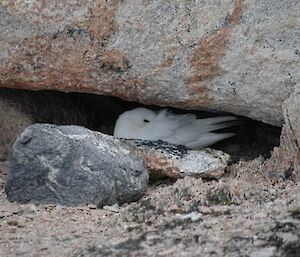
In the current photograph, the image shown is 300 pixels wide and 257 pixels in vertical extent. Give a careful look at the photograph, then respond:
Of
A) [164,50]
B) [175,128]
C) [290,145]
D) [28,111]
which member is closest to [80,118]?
[28,111]

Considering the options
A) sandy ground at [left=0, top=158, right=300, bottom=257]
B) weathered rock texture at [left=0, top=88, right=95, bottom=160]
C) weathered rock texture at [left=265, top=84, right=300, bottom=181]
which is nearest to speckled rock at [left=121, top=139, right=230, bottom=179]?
sandy ground at [left=0, top=158, right=300, bottom=257]

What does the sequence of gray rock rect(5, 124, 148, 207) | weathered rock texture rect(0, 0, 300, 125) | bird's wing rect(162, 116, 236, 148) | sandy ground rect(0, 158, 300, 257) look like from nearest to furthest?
sandy ground rect(0, 158, 300, 257), gray rock rect(5, 124, 148, 207), weathered rock texture rect(0, 0, 300, 125), bird's wing rect(162, 116, 236, 148)

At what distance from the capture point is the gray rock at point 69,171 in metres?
2.32

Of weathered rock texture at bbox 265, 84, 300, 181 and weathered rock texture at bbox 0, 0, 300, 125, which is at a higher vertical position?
weathered rock texture at bbox 0, 0, 300, 125

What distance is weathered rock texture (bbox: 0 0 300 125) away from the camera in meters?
2.54

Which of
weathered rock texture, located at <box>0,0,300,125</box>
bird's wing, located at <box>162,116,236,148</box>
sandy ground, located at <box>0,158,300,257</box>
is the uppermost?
weathered rock texture, located at <box>0,0,300,125</box>

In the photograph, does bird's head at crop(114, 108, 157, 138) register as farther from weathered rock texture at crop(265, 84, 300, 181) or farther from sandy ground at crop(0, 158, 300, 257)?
weathered rock texture at crop(265, 84, 300, 181)

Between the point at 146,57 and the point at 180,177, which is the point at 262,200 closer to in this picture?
the point at 180,177

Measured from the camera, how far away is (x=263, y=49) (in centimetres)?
254

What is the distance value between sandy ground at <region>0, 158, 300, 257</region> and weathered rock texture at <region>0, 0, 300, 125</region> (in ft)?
1.05

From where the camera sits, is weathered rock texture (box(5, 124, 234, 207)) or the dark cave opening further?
the dark cave opening

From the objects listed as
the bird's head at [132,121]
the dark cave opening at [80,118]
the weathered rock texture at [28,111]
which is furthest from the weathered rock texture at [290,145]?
the weathered rock texture at [28,111]

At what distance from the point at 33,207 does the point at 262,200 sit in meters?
0.65

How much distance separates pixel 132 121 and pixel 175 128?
→ 184mm
